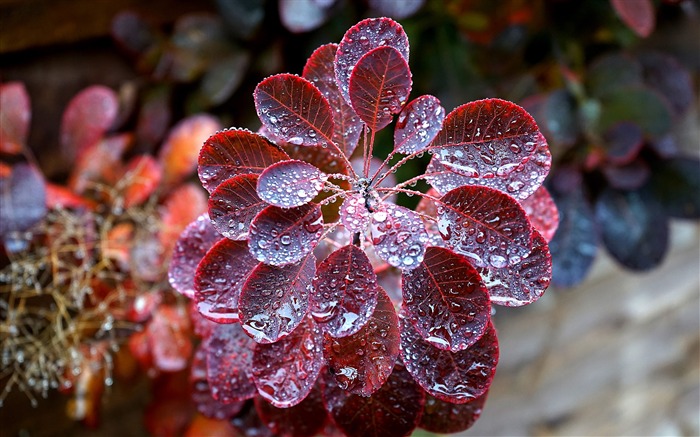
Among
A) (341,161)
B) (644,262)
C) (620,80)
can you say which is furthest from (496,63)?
(341,161)

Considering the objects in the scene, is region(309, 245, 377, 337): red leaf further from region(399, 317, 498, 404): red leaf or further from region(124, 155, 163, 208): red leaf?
region(124, 155, 163, 208): red leaf

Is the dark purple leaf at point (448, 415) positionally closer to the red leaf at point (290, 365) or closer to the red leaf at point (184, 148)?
the red leaf at point (290, 365)

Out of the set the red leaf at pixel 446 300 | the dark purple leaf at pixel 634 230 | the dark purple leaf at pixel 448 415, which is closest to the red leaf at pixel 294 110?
the red leaf at pixel 446 300

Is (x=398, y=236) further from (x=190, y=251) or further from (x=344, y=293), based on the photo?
(x=190, y=251)

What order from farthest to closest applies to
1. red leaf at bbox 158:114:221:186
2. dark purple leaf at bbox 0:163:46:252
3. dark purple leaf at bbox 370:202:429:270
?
red leaf at bbox 158:114:221:186, dark purple leaf at bbox 0:163:46:252, dark purple leaf at bbox 370:202:429:270

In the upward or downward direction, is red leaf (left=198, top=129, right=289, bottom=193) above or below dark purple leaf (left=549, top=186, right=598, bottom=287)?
above

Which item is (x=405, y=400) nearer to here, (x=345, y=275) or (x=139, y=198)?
(x=345, y=275)

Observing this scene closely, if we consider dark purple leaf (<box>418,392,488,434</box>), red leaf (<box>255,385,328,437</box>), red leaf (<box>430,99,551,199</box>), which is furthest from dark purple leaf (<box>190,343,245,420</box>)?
red leaf (<box>430,99,551,199</box>)

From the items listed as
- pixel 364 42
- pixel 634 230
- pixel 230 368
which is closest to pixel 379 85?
pixel 364 42
